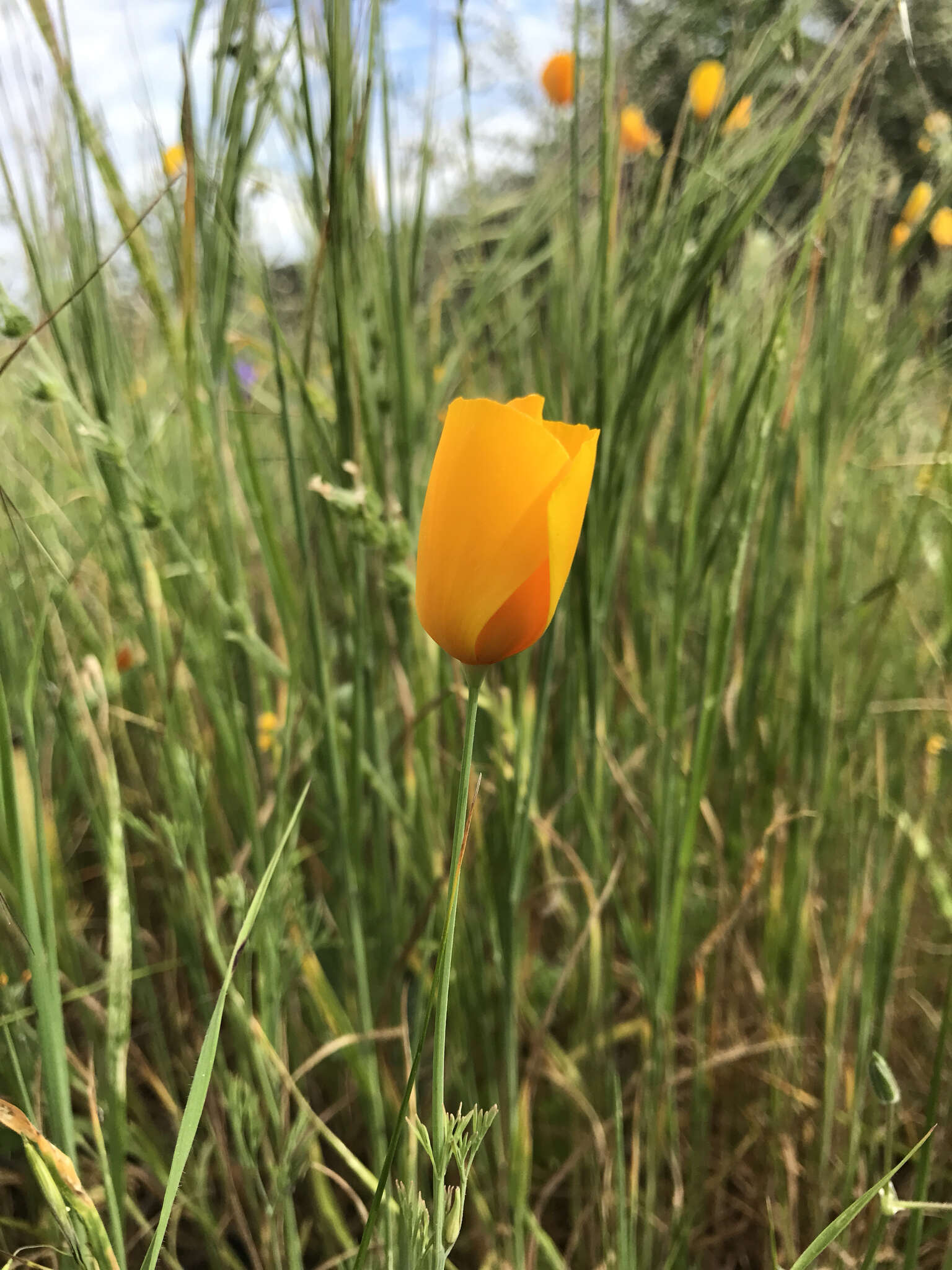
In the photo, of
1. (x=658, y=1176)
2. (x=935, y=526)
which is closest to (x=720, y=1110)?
(x=658, y=1176)

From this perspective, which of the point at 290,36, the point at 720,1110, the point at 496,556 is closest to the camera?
the point at 496,556

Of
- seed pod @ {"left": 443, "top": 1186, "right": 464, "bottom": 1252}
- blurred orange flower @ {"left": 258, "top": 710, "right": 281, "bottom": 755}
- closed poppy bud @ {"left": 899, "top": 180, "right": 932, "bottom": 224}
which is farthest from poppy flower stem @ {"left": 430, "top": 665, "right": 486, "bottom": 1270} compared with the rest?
closed poppy bud @ {"left": 899, "top": 180, "right": 932, "bottom": 224}

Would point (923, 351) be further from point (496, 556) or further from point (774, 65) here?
point (496, 556)

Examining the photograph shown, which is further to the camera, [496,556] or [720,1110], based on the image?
[720,1110]

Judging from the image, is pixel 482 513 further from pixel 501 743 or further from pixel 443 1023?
pixel 501 743

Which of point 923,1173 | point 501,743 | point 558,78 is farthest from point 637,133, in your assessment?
point 923,1173

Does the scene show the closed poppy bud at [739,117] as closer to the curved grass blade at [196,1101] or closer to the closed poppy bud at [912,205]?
the curved grass blade at [196,1101]

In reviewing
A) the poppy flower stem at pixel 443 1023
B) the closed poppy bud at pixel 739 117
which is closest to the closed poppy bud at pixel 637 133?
the closed poppy bud at pixel 739 117
